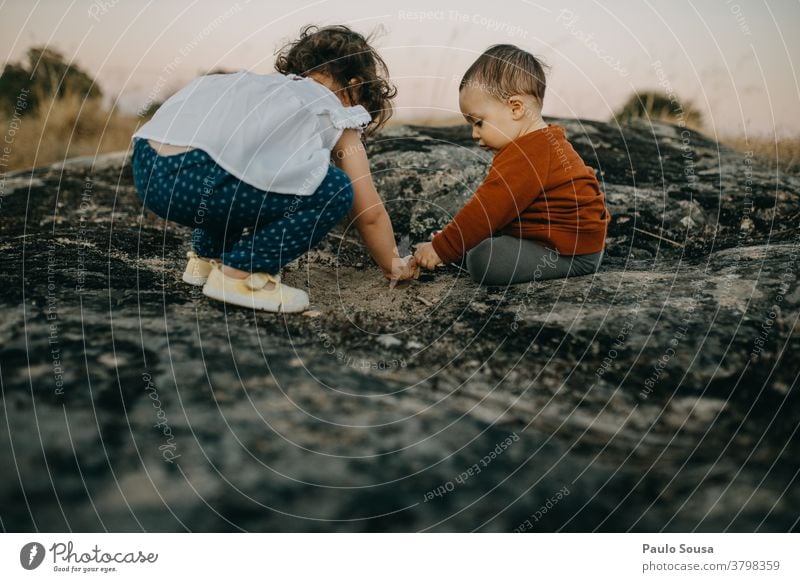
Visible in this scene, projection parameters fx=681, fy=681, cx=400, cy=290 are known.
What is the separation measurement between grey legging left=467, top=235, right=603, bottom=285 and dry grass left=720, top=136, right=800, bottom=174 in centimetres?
170

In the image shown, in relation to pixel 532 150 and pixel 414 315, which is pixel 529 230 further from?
pixel 414 315

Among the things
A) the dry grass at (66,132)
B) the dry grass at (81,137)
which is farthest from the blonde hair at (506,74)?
the dry grass at (66,132)

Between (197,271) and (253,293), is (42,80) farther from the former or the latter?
(253,293)

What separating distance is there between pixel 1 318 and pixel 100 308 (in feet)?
0.64

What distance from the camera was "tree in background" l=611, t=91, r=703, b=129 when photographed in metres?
3.47

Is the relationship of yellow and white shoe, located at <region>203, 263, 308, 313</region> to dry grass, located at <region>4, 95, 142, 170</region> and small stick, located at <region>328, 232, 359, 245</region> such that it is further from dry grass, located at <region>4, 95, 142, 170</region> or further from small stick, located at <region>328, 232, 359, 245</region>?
dry grass, located at <region>4, 95, 142, 170</region>

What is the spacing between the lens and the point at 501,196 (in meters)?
1.83

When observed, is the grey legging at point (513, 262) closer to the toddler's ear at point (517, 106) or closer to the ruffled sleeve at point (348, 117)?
the toddler's ear at point (517, 106)

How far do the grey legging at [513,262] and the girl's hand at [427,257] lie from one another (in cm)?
10

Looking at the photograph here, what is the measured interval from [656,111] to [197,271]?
2.82 metres

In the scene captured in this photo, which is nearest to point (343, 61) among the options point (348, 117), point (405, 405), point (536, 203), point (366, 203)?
point (348, 117)

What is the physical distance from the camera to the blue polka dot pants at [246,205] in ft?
5.34

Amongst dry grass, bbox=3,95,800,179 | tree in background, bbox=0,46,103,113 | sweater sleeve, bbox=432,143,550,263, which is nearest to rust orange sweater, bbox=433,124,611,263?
sweater sleeve, bbox=432,143,550,263

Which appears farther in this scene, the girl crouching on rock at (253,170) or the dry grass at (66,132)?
the dry grass at (66,132)
